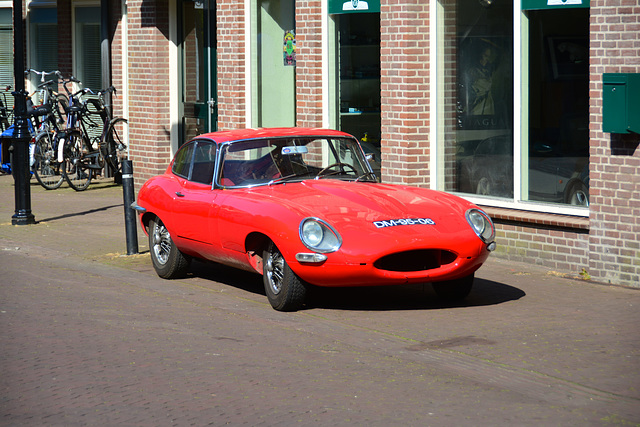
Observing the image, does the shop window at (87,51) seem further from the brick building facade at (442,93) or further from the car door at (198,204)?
the car door at (198,204)

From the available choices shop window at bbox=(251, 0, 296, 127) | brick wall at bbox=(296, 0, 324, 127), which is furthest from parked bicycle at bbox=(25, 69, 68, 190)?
brick wall at bbox=(296, 0, 324, 127)

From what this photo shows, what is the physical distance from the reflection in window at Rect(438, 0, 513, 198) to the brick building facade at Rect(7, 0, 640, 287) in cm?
2

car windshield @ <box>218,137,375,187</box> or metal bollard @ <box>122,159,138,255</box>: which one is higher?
car windshield @ <box>218,137,375,187</box>

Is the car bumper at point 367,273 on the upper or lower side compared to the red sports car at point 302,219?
lower

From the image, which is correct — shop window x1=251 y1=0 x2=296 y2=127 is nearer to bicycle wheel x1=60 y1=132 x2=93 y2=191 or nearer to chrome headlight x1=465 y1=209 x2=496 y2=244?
bicycle wheel x1=60 y1=132 x2=93 y2=191

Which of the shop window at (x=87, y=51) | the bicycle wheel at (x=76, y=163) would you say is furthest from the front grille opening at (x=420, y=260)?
the shop window at (x=87, y=51)

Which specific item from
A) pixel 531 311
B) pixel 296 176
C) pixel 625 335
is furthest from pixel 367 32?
pixel 625 335

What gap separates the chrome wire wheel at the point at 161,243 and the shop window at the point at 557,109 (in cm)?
376

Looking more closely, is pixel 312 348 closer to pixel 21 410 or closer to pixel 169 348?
pixel 169 348

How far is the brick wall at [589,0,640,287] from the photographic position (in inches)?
364

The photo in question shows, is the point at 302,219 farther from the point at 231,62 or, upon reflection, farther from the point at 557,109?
the point at 231,62

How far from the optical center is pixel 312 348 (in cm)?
701

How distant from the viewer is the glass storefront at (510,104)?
10.3 meters

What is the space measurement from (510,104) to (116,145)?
30.3ft
